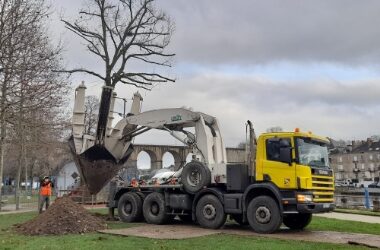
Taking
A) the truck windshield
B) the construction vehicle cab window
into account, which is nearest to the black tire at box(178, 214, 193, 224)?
the construction vehicle cab window

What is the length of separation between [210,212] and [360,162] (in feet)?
422

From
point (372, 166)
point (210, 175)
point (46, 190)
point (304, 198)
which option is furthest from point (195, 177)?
point (372, 166)

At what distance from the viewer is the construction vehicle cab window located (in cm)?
1422

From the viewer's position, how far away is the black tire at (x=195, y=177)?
1605 cm

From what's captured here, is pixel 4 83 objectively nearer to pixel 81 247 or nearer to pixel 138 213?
pixel 138 213

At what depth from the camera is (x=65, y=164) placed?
208 ft

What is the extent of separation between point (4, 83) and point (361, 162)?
425 ft

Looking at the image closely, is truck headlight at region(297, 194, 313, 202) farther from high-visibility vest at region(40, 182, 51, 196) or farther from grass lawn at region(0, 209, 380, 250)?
high-visibility vest at region(40, 182, 51, 196)

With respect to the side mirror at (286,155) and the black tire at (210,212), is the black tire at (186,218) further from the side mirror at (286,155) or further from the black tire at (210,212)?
the side mirror at (286,155)

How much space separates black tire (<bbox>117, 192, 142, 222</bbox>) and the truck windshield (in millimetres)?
6702

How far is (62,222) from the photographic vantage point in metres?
14.7

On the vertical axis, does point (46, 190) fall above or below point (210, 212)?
above

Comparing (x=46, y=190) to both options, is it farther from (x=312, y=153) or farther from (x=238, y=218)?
(x=312, y=153)

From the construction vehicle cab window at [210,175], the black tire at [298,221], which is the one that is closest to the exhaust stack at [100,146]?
the construction vehicle cab window at [210,175]
